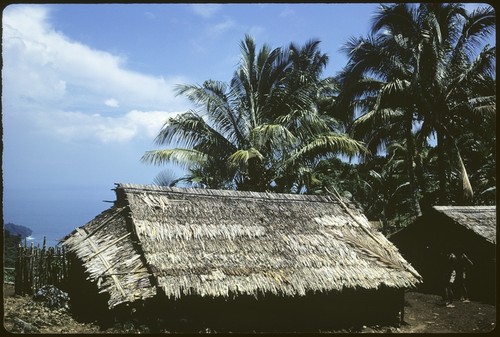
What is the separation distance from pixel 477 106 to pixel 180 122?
10267 mm

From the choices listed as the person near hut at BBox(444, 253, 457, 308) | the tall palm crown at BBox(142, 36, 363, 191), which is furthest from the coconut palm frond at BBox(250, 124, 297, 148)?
the person near hut at BBox(444, 253, 457, 308)

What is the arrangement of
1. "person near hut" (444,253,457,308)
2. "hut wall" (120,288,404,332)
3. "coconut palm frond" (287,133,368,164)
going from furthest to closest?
"coconut palm frond" (287,133,368,164), "person near hut" (444,253,457,308), "hut wall" (120,288,404,332)

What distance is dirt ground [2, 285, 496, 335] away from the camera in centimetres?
720

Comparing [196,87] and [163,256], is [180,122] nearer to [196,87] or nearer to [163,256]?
[196,87]

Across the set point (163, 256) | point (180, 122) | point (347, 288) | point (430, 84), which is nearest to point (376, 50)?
point (430, 84)

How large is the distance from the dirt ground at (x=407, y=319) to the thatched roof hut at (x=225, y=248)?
3.19 feet

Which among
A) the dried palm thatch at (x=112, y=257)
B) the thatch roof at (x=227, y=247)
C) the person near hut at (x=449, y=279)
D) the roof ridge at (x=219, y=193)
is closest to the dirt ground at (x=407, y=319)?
the person near hut at (x=449, y=279)

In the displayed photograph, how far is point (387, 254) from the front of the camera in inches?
391

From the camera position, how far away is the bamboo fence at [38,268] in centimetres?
1062

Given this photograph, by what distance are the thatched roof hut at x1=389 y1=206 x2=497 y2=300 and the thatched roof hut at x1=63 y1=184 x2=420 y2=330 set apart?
13.5 ft

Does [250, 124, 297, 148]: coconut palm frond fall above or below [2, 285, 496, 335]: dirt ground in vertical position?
above

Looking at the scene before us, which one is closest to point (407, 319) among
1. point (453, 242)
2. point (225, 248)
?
point (453, 242)

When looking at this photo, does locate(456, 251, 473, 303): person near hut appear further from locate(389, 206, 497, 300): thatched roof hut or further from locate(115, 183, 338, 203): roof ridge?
locate(115, 183, 338, 203): roof ridge

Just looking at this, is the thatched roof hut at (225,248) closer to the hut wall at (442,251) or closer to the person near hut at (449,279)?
the person near hut at (449,279)
